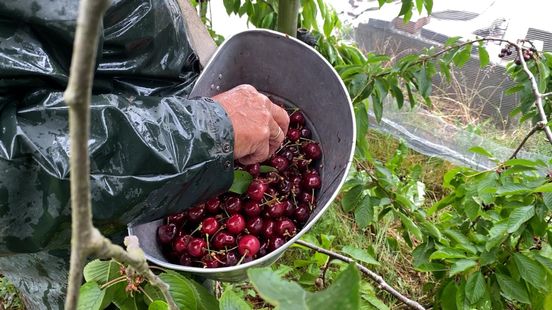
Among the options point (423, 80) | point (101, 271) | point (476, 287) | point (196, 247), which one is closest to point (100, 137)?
point (101, 271)

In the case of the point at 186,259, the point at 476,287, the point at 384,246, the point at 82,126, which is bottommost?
the point at 384,246

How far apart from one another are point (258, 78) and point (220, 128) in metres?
0.36

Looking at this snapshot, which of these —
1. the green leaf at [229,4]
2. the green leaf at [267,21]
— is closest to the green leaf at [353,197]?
the green leaf at [267,21]

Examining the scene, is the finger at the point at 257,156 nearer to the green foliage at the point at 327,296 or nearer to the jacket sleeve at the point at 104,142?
the jacket sleeve at the point at 104,142

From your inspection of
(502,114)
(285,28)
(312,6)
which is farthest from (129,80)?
(502,114)

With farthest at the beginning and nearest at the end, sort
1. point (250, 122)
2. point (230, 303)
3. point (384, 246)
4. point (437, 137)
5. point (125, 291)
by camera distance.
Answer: point (437, 137) < point (384, 246) < point (250, 122) < point (125, 291) < point (230, 303)

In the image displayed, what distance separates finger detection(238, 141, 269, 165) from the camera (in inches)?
37.5

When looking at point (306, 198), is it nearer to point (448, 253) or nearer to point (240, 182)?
point (240, 182)

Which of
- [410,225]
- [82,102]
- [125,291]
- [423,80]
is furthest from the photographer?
[423,80]

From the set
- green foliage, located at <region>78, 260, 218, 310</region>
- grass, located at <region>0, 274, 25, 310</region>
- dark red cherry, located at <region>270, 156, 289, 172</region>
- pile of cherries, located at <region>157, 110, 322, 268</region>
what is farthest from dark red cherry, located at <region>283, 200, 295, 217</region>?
grass, located at <region>0, 274, 25, 310</region>

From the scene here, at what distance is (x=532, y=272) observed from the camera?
3.18 feet

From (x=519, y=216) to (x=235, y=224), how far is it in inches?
21.4

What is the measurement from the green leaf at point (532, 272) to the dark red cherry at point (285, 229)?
464mm

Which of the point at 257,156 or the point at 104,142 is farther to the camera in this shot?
the point at 257,156
